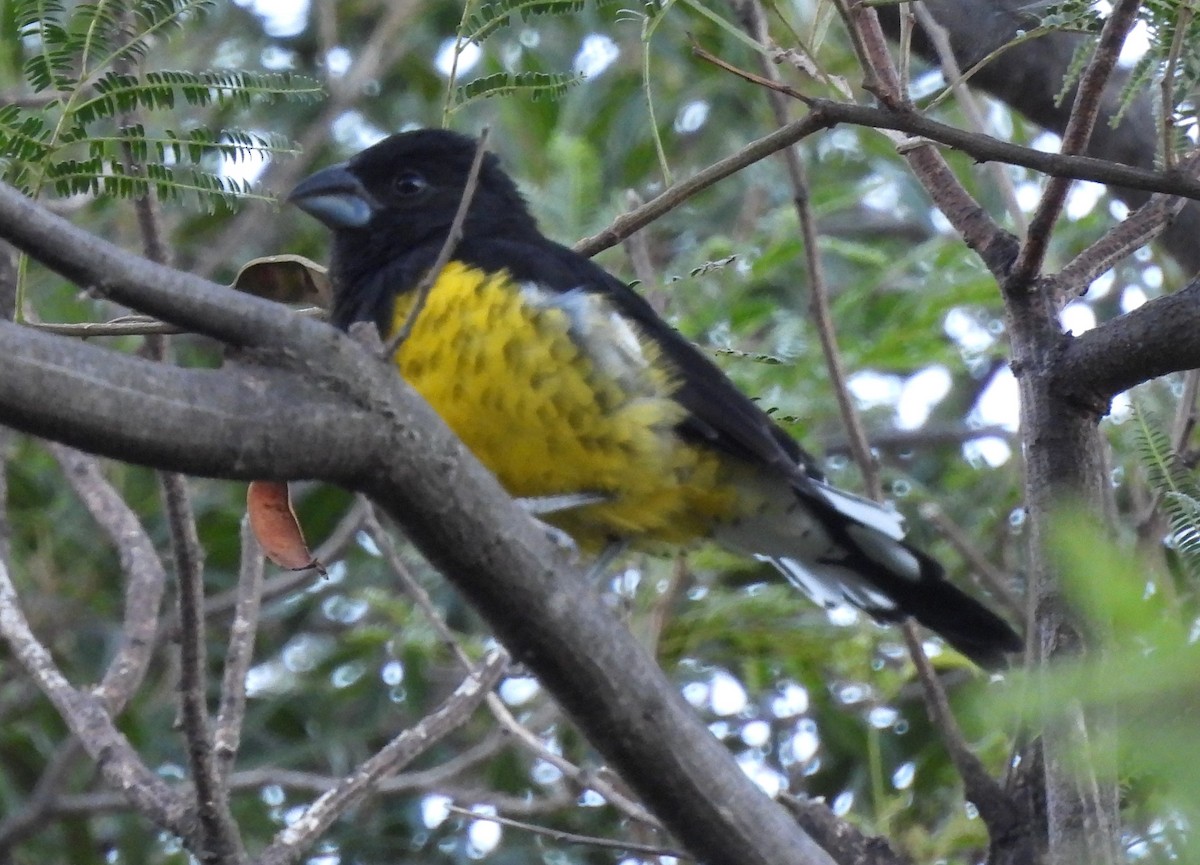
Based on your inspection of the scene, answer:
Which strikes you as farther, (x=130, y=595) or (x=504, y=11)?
(x=130, y=595)

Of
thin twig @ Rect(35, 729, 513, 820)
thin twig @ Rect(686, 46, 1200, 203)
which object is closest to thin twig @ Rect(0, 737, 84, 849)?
thin twig @ Rect(35, 729, 513, 820)

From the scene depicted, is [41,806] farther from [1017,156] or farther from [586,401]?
[1017,156]

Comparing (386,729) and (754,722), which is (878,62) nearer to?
(754,722)

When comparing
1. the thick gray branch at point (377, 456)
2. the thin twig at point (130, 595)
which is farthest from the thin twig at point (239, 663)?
the thick gray branch at point (377, 456)

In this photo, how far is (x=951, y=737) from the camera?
105 inches

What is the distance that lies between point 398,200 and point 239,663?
1.16 meters

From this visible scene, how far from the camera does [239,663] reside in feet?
9.18

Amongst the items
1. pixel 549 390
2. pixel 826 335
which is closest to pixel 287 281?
pixel 549 390

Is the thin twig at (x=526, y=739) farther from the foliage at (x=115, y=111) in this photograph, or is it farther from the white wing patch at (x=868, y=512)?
the foliage at (x=115, y=111)

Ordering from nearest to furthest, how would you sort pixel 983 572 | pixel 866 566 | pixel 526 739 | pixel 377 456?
pixel 377 456, pixel 526 739, pixel 866 566, pixel 983 572

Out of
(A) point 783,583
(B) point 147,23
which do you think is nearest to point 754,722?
(A) point 783,583

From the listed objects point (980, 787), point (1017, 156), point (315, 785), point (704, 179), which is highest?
point (704, 179)

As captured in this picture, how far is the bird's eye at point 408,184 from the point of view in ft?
11.6

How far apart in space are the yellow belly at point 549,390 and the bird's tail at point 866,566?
31 centimetres
